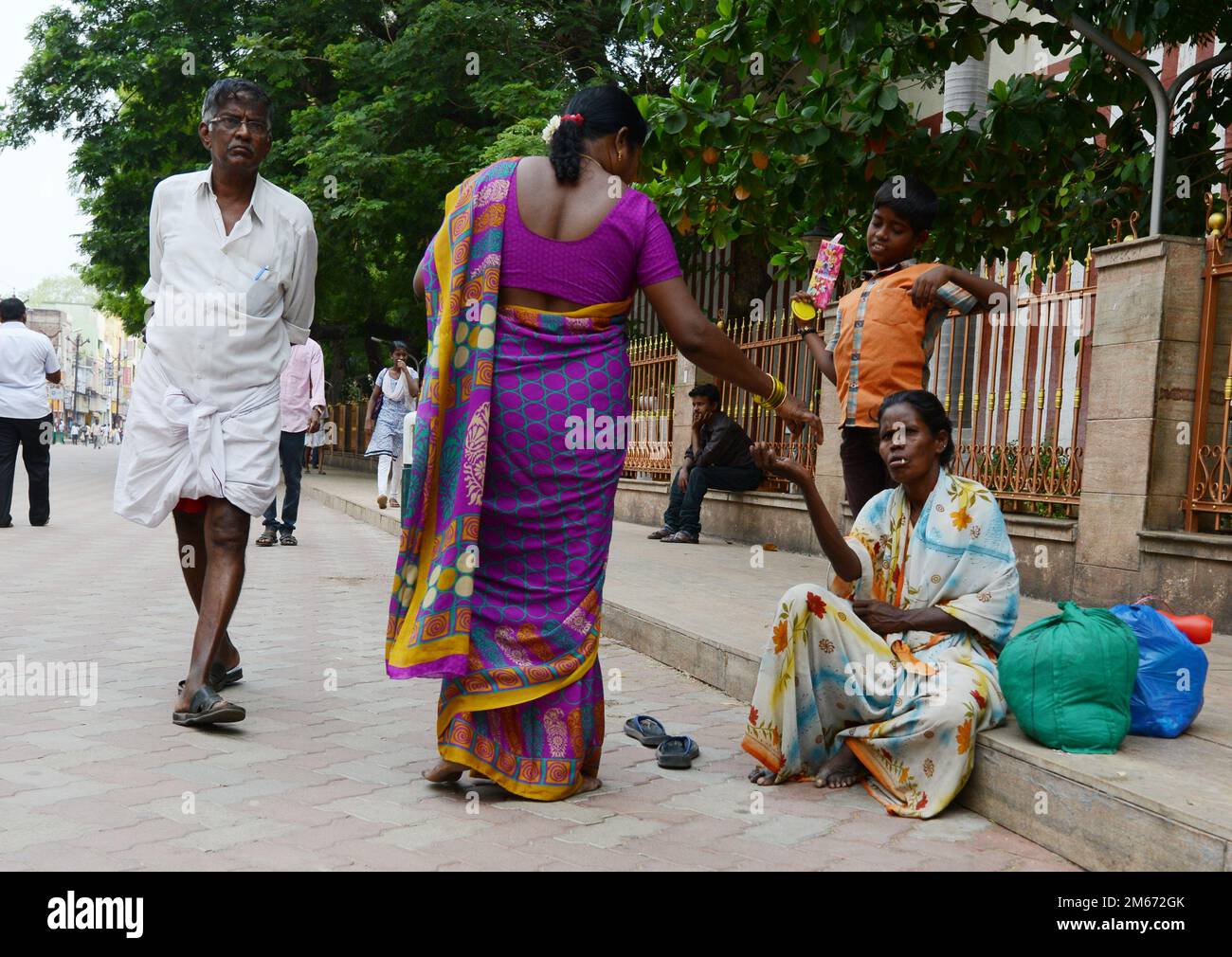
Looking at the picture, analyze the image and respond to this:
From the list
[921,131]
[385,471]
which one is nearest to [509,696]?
[921,131]

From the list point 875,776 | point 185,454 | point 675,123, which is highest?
point 675,123

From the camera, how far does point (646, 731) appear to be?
171 inches

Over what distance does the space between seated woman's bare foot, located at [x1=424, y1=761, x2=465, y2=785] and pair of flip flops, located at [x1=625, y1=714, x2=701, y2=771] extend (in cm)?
75

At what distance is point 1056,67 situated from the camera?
13.0m

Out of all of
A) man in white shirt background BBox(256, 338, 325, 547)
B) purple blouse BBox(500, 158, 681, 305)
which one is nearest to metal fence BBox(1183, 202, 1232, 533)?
purple blouse BBox(500, 158, 681, 305)

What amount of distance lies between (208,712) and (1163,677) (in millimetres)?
3100

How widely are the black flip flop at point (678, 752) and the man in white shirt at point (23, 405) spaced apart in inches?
329

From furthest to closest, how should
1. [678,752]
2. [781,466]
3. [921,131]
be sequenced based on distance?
→ [921,131], [678,752], [781,466]

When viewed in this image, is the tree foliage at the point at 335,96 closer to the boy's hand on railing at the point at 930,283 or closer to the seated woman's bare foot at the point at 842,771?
the boy's hand on railing at the point at 930,283

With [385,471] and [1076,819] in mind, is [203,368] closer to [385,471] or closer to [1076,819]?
[1076,819]

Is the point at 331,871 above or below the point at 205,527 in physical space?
below

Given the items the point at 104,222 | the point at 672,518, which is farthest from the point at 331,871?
the point at 104,222
